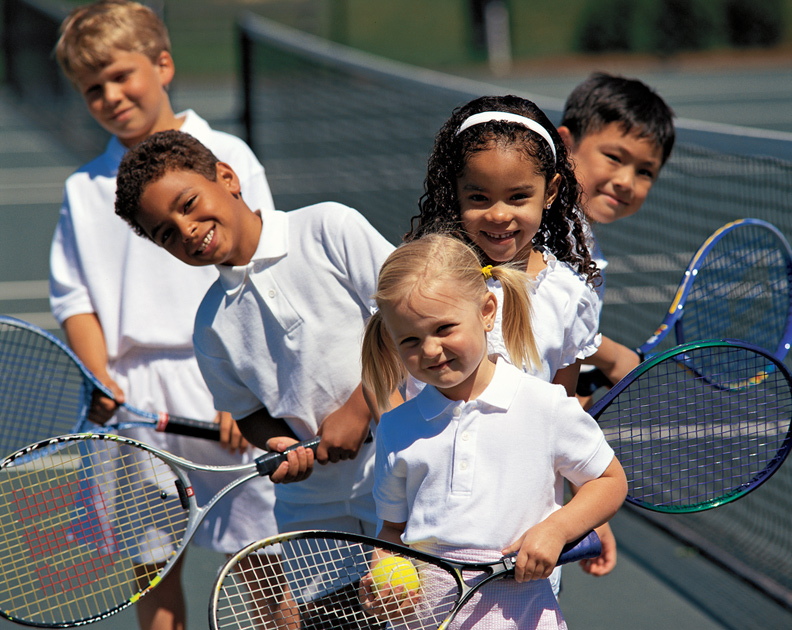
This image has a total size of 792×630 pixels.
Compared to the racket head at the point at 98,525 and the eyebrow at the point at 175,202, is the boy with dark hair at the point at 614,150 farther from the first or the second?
the racket head at the point at 98,525

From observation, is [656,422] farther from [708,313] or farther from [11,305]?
[11,305]

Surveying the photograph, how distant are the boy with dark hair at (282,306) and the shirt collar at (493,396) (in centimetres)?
41

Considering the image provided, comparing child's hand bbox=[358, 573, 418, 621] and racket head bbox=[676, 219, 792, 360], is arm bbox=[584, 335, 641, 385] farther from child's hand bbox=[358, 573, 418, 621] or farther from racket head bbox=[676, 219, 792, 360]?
child's hand bbox=[358, 573, 418, 621]

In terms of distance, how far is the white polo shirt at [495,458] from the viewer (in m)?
1.67

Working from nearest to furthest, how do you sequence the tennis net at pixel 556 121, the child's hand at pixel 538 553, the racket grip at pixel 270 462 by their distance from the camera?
the child's hand at pixel 538 553 < the racket grip at pixel 270 462 < the tennis net at pixel 556 121

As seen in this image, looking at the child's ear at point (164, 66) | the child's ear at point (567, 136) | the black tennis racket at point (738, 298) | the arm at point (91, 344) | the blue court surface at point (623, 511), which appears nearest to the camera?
the child's ear at point (567, 136)

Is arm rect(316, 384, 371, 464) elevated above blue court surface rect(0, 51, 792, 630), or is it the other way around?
arm rect(316, 384, 371, 464)

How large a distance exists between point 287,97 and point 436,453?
23.5ft

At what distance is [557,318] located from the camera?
5.96ft

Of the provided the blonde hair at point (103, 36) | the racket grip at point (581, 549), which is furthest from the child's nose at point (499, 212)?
the blonde hair at point (103, 36)

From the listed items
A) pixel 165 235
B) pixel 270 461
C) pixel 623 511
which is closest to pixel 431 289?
pixel 270 461

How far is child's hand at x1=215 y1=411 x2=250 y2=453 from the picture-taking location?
8.17ft

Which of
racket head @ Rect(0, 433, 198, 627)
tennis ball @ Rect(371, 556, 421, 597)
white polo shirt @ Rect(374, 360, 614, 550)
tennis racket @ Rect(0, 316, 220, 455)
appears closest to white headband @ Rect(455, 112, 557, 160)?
white polo shirt @ Rect(374, 360, 614, 550)

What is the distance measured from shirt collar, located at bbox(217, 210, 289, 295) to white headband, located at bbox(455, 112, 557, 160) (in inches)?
19.9
